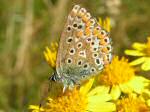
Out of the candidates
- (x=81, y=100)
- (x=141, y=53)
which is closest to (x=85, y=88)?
(x=81, y=100)

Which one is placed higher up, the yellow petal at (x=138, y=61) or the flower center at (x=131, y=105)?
the yellow petal at (x=138, y=61)

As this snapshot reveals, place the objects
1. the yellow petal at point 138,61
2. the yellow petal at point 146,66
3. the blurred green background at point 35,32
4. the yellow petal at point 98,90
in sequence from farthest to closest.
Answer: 1. the blurred green background at point 35,32
2. the yellow petal at point 138,61
3. the yellow petal at point 146,66
4. the yellow petal at point 98,90

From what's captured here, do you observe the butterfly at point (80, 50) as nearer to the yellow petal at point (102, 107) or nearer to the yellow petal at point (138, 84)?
the yellow petal at point (102, 107)

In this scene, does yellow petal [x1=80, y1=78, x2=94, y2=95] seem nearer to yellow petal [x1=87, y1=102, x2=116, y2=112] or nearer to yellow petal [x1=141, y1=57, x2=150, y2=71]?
yellow petal [x1=87, y1=102, x2=116, y2=112]

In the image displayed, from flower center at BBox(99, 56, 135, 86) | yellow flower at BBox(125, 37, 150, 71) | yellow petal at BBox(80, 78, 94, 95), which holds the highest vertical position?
yellow flower at BBox(125, 37, 150, 71)

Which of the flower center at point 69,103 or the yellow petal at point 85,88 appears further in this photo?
the yellow petal at point 85,88

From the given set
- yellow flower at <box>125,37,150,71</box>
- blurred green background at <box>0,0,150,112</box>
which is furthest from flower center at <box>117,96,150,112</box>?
blurred green background at <box>0,0,150,112</box>

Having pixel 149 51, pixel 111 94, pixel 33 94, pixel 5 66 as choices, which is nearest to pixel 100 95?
pixel 111 94

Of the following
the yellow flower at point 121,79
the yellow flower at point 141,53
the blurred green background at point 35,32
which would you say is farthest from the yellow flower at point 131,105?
the blurred green background at point 35,32
